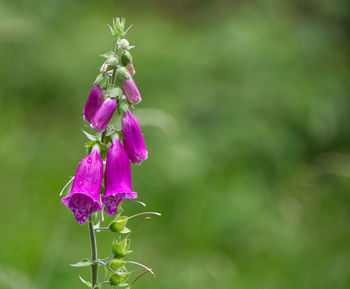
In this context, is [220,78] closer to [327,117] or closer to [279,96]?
[279,96]

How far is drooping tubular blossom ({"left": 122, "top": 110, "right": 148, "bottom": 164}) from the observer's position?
1672 mm

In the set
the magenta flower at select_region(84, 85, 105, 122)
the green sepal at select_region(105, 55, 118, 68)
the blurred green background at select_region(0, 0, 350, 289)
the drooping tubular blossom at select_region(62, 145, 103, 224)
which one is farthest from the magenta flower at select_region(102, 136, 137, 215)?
the blurred green background at select_region(0, 0, 350, 289)

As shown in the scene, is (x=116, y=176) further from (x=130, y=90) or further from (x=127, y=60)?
(x=127, y=60)

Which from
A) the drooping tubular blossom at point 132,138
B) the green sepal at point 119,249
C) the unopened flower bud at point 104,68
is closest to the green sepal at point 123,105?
the drooping tubular blossom at point 132,138

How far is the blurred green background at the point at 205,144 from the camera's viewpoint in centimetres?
334

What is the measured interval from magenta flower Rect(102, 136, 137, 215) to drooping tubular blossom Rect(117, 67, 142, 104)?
15 cm

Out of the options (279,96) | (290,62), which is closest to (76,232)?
(279,96)

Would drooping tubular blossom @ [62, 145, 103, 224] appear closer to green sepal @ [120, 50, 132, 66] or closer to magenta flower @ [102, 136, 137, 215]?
magenta flower @ [102, 136, 137, 215]

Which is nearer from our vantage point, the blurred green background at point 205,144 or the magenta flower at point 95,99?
the magenta flower at point 95,99

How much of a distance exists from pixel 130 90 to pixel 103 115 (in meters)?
0.13

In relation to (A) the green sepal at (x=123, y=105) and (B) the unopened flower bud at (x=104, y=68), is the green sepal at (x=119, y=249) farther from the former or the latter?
(B) the unopened flower bud at (x=104, y=68)

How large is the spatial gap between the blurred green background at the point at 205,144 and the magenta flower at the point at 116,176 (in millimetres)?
975

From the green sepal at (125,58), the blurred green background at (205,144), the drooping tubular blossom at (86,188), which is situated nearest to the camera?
the drooping tubular blossom at (86,188)

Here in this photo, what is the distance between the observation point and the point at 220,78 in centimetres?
452
